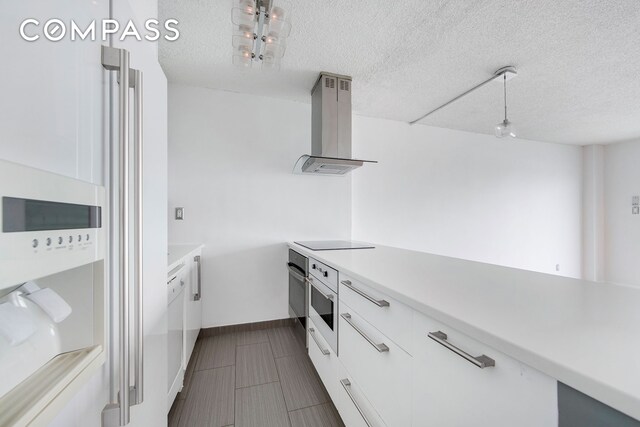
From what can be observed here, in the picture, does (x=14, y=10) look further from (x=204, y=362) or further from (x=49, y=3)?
(x=204, y=362)

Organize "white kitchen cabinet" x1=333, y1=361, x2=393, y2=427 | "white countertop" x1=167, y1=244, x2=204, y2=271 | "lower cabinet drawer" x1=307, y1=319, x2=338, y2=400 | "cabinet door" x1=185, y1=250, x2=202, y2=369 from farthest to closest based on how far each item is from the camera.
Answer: "cabinet door" x1=185, y1=250, x2=202, y2=369
"lower cabinet drawer" x1=307, y1=319, x2=338, y2=400
"white countertop" x1=167, y1=244, x2=204, y2=271
"white kitchen cabinet" x1=333, y1=361, x2=393, y2=427

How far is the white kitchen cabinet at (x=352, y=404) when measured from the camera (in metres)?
0.98

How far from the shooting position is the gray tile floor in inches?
54.2

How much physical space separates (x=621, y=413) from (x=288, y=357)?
195 centimetres

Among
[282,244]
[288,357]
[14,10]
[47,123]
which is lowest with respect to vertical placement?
[288,357]

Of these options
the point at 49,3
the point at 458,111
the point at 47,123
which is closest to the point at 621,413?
the point at 47,123

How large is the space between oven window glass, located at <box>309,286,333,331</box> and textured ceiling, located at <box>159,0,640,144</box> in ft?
5.84

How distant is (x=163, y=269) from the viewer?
37.3 inches

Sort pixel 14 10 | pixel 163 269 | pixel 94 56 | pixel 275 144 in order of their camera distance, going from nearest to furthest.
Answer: pixel 14 10
pixel 94 56
pixel 163 269
pixel 275 144

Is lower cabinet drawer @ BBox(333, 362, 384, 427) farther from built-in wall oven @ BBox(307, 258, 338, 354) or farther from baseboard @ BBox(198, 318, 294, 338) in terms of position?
baseboard @ BBox(198, 318, 294, 338)

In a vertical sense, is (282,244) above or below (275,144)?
below

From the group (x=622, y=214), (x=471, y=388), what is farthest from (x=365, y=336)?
(x=622, y=214)

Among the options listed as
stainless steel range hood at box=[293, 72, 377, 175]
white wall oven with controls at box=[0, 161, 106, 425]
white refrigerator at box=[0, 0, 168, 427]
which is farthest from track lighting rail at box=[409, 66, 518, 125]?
white wall oven with controls at box=[0, 161, 106, 425]

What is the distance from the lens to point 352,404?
1.13 m
